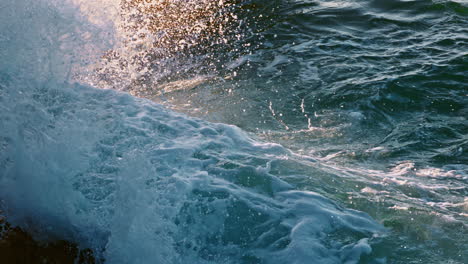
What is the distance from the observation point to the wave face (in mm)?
2838

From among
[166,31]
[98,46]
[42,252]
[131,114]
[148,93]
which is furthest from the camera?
[166,31]

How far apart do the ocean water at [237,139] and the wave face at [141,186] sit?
0.04 feet

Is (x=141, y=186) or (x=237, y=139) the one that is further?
(x=237, y=139)

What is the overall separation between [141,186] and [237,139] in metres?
1.31

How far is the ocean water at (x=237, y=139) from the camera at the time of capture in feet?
9.60

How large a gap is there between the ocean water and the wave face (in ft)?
0.04

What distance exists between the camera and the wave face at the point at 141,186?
2838 mm

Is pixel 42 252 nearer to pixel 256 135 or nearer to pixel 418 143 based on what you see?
pixel 256 135

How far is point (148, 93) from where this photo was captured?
18.6ft

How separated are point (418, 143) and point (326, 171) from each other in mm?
1347

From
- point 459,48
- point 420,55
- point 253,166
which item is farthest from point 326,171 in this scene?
point 459,48

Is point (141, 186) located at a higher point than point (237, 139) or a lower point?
higher

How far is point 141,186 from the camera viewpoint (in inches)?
123

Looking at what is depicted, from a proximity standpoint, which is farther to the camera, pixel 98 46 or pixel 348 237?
pixel 98 46
